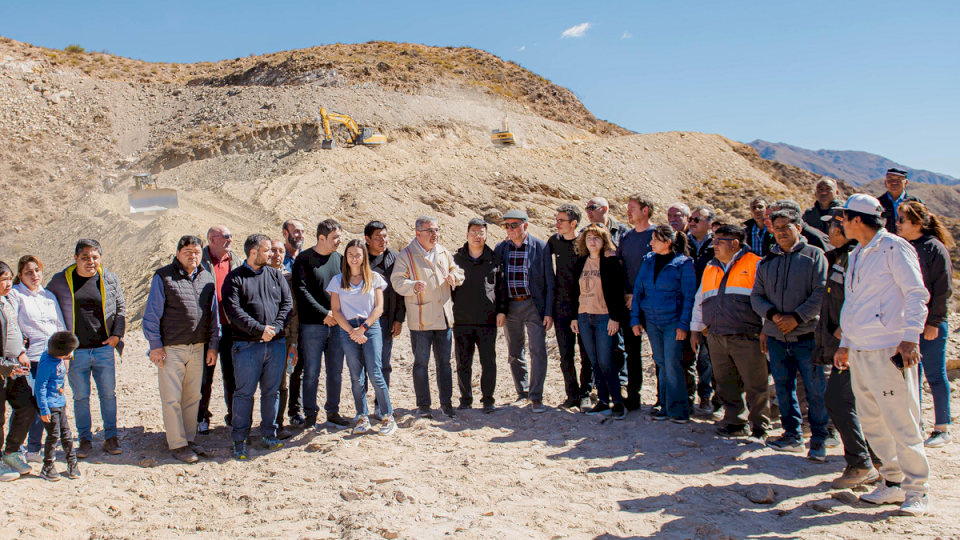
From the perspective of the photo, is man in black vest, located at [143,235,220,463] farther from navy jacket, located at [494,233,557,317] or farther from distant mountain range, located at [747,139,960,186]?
distant mountain range, located at [747,139,960,186]

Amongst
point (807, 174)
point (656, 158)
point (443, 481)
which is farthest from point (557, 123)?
point (443, 481)

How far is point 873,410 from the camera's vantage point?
3.95 metres

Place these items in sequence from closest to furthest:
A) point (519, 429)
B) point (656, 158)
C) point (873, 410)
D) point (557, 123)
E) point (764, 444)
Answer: point (873, 410) < point (764, 444) < point (519, 429) < point (656, 158) < point (557, 123)

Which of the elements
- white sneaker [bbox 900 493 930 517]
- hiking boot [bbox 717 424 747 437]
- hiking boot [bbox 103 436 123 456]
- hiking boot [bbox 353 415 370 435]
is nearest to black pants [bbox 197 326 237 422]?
hiking boot [bbox 103 436 123 456]

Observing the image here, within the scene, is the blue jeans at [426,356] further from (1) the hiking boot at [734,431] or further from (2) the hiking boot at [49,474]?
(2) the hiking boot at [49,474]

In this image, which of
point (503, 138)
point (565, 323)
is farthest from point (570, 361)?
point (503, 138)

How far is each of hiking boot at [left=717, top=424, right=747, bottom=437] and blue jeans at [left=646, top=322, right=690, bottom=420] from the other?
40 cm

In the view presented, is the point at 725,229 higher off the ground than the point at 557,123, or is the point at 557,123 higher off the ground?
the point at 557,123

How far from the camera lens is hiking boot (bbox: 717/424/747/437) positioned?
5531mm

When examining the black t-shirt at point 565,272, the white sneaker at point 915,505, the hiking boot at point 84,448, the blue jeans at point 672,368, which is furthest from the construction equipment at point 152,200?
the white sneaker at point 915,505

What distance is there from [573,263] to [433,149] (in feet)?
59.2

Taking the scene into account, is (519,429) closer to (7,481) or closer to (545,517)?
(545,517)

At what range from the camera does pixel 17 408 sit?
467cm

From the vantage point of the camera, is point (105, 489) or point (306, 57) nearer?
point (105, 489)
